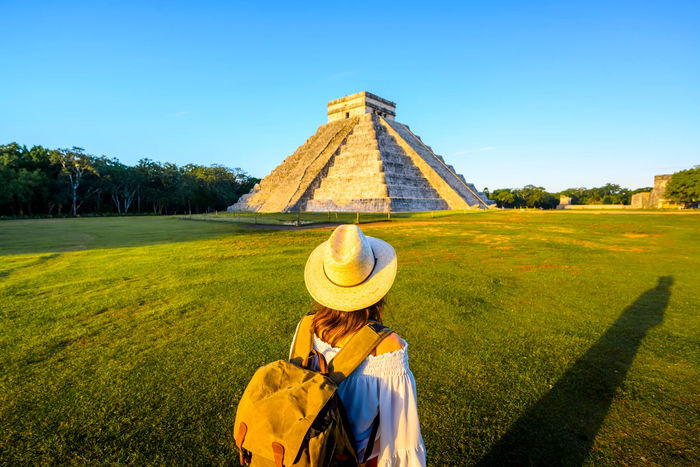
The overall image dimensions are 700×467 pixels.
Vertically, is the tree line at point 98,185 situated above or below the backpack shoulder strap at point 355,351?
above

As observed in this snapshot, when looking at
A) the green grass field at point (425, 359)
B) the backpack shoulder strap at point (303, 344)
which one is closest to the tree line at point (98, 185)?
the green grass field at point (425, 359)

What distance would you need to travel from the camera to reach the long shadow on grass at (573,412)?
2.36 meters

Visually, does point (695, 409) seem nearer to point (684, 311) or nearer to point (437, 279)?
point (684, 311)

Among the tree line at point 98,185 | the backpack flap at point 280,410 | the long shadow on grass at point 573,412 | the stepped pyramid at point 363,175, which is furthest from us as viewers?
the tree line at point 98,185

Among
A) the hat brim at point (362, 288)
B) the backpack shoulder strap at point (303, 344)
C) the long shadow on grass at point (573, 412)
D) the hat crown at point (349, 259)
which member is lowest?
the long shadow on grass at point (573, 412)

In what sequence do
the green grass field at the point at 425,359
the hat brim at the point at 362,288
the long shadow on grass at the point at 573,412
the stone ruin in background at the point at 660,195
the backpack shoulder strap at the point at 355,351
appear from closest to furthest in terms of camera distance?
1. the backpack shoulder strap at the point at 355,351
2. the hat brim at the point at 362,288
3. the long shadow on grass at the point at 573,412
4. the green grass field at the point at 425,359
5. the stone ruin in background at the point at 660,195

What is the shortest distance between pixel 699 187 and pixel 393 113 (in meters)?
43.2

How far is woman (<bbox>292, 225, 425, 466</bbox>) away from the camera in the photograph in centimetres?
136

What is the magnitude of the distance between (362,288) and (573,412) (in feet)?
8.43

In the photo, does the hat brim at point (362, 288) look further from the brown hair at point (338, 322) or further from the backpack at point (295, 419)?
the backpack at point (295, 419)

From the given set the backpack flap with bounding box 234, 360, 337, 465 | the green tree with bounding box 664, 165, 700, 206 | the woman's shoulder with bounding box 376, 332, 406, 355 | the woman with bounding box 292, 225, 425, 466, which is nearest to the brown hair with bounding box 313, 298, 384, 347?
the woman with bounding box 292, 225, 425, 466

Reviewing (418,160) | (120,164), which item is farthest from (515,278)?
(120,164)

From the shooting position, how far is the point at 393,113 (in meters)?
57.3

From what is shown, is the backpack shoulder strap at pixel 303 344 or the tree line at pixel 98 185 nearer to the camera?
the backpack shoulder strap at pixel 303 344
